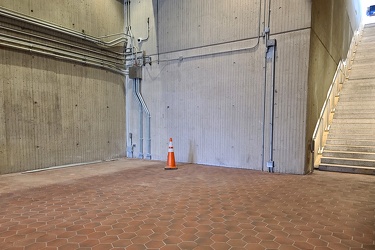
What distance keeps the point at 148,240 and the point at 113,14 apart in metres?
6.18

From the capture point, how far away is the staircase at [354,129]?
495 centimetres

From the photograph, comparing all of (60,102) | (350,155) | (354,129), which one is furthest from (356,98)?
(60,102)

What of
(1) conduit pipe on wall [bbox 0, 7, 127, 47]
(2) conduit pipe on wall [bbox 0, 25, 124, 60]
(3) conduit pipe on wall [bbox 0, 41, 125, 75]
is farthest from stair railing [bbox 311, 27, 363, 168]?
(1) conduit pipe on wall [bbox 0, 7, 127, 47]

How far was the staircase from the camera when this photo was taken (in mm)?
4949

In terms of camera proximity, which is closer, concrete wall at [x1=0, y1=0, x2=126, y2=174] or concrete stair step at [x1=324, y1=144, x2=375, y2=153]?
concrete wall at [x1=0, y1=0, x2=126, y2=174]

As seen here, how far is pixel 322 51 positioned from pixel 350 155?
91.9 inches

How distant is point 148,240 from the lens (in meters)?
2.16

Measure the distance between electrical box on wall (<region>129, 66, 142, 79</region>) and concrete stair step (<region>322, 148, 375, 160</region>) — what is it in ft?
16.2

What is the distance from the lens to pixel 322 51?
213 inches

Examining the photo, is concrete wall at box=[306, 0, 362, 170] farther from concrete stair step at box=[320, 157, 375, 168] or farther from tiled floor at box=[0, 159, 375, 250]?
tiled floor at box=[0, 159, 375, 250]

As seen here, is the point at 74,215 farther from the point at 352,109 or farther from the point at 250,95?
the point at 352,109

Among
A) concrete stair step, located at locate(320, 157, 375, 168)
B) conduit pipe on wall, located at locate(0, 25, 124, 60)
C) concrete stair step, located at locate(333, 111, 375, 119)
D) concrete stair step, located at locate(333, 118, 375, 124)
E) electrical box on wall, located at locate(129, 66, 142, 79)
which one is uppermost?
conduit pipe on wall, located at locate(0, 25, 124, 60)

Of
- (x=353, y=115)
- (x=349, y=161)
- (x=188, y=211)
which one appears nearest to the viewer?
(x=188, y=211)

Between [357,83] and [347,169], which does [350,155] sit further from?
[357,83]
